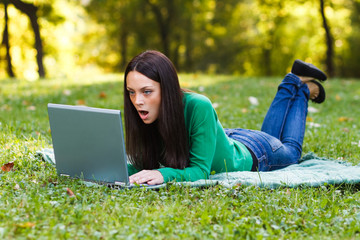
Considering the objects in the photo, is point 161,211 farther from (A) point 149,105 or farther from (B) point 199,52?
(B) point 199,52

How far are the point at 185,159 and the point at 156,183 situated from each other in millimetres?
283

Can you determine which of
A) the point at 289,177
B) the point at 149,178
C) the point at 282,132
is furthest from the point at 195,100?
the point at 282,132

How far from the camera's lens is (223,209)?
2.46 meters

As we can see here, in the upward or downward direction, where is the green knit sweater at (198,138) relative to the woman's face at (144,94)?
downward

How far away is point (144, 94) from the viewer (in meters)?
2.67

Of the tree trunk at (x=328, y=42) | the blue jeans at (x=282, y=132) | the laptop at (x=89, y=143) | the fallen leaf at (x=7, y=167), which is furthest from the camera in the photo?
the tree trunk at (x=328, y=42)

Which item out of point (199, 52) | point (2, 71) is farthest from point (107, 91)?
point (2, 71)

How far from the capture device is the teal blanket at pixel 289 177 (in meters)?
2.89

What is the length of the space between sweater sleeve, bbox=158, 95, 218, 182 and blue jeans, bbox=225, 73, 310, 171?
0.67m

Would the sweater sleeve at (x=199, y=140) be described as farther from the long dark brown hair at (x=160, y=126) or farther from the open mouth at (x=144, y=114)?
the open mouth at (x=144, y=114)

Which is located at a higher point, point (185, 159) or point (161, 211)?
point (185, 159)

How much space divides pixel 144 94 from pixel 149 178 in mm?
595

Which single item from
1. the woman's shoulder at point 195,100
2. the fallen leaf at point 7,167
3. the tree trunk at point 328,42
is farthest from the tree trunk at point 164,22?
the woman's shoulder at point 195,100

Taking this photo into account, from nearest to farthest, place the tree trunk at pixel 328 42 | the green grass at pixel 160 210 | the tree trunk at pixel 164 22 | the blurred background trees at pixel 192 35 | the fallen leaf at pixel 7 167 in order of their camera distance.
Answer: the green grass at pixel 160 210
the fallen leaf at pixel 7 167
the tree trunk at pixel 328 42
the tree trunk at pixel 164 22
the blurred background trees at pixel 192 35
